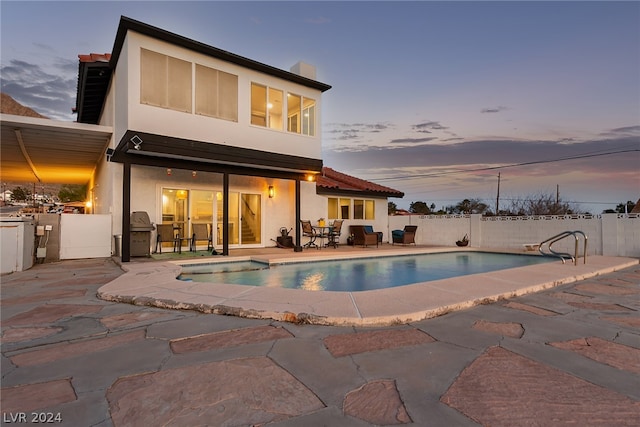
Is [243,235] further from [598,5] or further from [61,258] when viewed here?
[598,5]

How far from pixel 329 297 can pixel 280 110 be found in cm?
870

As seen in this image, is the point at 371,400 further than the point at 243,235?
No

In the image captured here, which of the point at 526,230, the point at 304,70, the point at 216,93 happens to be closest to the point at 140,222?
the point at 216,93

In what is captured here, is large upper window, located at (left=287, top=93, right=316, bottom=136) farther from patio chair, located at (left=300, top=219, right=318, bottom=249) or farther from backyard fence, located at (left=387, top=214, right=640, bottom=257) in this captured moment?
backyard fence, located at (left=387, top=214, right=640, bottom=257)

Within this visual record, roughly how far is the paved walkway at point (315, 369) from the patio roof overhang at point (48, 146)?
21.3 feet

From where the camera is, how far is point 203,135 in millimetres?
9203

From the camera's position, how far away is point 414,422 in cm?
160

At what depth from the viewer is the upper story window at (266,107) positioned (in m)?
10.6

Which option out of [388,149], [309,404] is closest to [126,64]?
[309,404]

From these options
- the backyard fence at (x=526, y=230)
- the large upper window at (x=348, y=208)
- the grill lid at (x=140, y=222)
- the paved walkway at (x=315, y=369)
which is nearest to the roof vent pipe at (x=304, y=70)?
the large upper window at (x=348, y=208)

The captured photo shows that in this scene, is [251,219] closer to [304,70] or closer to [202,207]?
[202,207]

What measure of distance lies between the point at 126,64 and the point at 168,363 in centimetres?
833

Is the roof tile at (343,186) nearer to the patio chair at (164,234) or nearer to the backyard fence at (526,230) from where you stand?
the backyard fence at (526,230)

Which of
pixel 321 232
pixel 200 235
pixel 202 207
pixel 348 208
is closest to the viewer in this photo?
pixel 200 235
